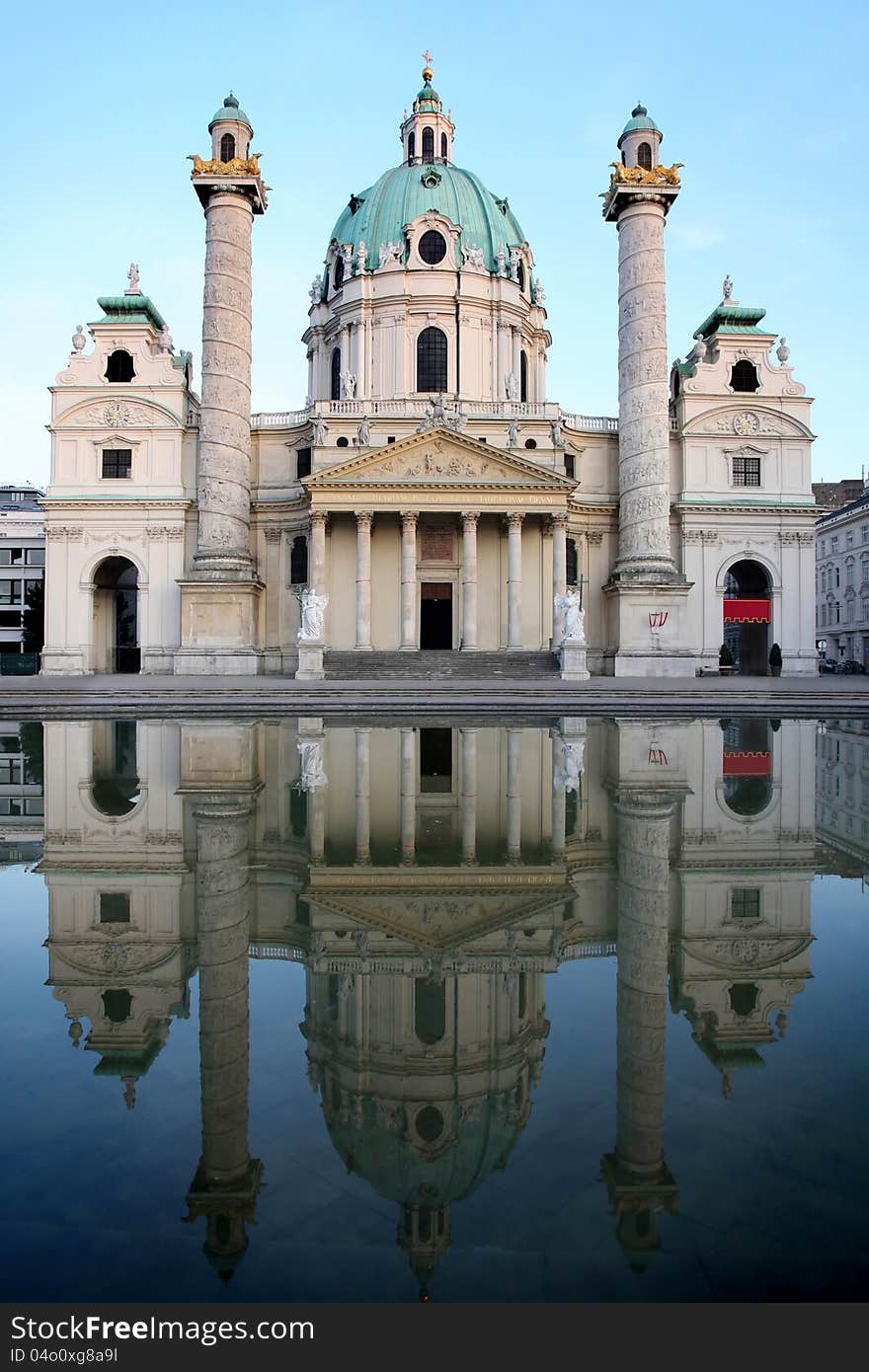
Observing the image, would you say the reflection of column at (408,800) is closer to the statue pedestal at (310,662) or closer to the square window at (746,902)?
the square window at (746,902)

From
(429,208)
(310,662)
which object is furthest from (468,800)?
(429,208)

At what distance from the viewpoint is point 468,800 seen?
918 cm

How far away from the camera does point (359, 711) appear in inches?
879

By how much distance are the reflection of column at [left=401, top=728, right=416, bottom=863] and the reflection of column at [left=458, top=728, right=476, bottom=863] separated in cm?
43

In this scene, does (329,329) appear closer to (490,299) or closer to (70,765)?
(490,299)

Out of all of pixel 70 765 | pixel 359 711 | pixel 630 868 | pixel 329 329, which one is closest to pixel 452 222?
pixel 329 329

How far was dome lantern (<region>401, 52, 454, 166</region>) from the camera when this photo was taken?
5375cm

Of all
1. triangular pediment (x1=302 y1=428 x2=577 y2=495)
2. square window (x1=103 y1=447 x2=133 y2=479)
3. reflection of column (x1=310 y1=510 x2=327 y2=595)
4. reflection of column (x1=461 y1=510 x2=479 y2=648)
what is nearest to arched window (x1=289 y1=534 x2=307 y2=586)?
reflection of column (x1=310 y1=510 x2=327 y2=595)

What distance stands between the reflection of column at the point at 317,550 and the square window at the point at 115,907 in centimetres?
3426

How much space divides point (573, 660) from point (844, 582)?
3967 cm

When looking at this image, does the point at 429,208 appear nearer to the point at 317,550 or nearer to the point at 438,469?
the point at 438,469

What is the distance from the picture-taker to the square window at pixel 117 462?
43.0m

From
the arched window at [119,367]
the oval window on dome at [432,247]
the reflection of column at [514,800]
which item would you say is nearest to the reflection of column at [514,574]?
the oval window on dome at [432,247]

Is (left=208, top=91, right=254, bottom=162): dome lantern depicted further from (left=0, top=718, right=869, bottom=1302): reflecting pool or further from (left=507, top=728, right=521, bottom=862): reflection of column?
(left=0, top=718, right=869, bottom=1302): reflecting pool
